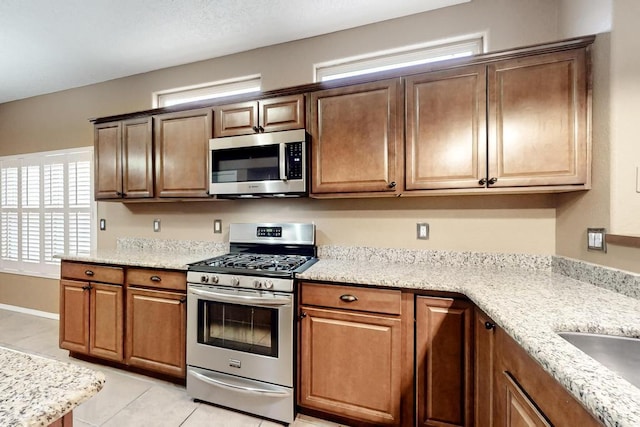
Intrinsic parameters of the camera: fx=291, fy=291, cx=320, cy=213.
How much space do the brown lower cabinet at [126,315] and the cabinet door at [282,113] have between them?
1262 millimetres

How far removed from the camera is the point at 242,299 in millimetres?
1840

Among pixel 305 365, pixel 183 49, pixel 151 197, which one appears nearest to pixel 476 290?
pixel 305 365

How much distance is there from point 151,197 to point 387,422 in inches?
97.5

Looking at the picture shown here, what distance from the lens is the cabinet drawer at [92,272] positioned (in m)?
2.28

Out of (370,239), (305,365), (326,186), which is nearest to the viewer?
(305,365)

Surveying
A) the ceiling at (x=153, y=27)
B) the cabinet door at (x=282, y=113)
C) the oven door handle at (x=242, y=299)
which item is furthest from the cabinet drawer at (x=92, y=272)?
the ceiling at (x=153, y=27)

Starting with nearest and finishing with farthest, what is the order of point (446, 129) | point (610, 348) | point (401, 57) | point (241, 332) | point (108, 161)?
point (610, 348) → point (446, 129) → point (241, 332) → point (401, 57) → point (108, 161)

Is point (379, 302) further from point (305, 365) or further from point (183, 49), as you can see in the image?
point (183, 49)

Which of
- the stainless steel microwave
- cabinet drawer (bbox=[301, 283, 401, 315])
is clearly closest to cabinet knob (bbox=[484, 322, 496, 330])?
cabinet drawer (bbox=[301, 283, 401, 315])

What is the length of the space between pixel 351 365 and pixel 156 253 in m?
2.00

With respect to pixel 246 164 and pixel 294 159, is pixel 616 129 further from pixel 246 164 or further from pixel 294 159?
pixel 246 164

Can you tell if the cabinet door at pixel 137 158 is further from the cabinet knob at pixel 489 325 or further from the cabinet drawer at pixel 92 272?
the cabinet knob at pixel 489 325

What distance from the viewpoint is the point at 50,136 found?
3.45m

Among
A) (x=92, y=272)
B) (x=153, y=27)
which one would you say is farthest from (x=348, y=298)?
(x=153, y=27)
